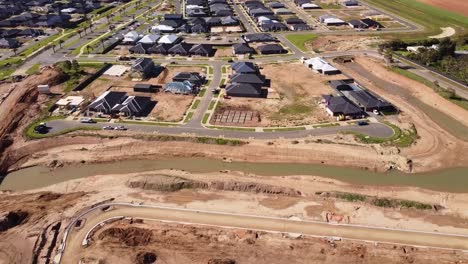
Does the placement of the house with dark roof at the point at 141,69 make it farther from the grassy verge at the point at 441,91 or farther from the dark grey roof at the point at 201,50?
the grassy verge at the point at 441,91

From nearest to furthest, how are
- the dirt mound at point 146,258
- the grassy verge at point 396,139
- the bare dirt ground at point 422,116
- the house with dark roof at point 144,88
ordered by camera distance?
1. the dirt mound at point 146,258
2. the bare dirt ground at point 422,116
3. the grassy verge at point 396,139
4. the house with dark roof at point 144,88

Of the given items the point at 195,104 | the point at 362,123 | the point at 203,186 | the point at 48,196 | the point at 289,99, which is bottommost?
the point at 48,196

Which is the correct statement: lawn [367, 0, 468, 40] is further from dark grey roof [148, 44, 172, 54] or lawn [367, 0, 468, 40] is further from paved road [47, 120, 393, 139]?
dark grey roof [148, 44, 172, 54]

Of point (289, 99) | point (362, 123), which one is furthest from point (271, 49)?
point (362, 123)

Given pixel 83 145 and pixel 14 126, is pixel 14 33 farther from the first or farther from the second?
pixel 83 145

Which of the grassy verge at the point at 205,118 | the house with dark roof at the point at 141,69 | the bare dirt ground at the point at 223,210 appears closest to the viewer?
the bare dirt ground at the point at 223,210

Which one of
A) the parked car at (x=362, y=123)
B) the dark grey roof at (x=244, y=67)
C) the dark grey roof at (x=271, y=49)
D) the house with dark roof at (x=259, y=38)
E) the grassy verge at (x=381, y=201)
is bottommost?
the grassy verge at (x=381, y=201)

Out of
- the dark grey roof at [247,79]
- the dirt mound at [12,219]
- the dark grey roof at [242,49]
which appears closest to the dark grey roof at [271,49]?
the dark grey roof at [242,49]

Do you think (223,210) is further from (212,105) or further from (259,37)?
(259,37)
